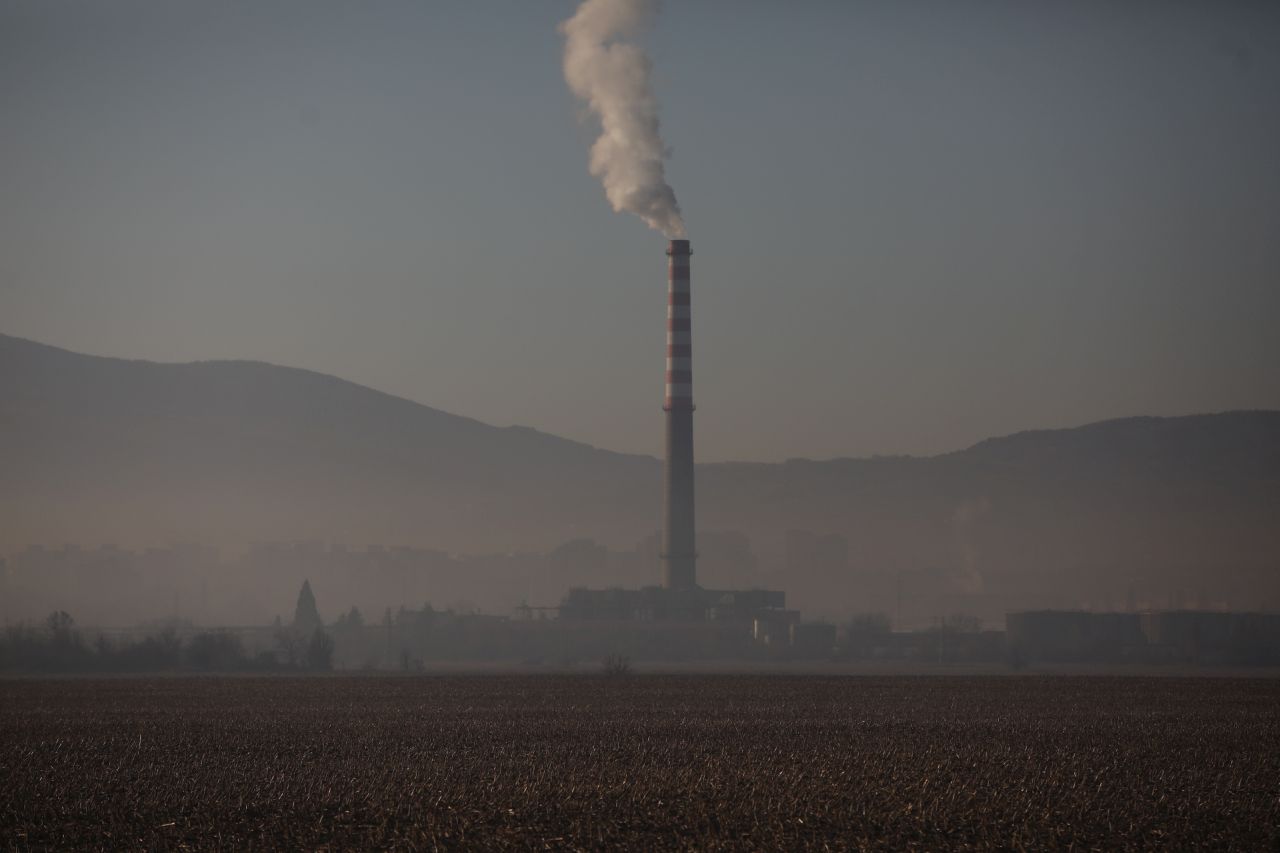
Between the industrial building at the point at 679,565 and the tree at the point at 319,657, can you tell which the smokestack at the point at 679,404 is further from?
the tree at the point at 319,657

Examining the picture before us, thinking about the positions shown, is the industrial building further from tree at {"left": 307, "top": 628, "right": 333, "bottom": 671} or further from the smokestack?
tree at {"left": 307, "top": 628, "right": 333, "bottom": 671}

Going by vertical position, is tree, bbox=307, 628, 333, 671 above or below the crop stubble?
above

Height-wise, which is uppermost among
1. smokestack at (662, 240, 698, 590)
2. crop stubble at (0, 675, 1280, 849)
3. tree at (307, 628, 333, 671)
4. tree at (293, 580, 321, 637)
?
smokestack at (662, 240, 698, 590)

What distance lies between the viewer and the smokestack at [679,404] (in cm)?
8688

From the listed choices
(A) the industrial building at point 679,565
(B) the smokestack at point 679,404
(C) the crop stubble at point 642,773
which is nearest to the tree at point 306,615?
(A) the industrial building at point 679,565

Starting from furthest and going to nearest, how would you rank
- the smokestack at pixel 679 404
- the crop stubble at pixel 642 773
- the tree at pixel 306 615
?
1. the tree at pixel 306 615
2. the smokestack at pixel 679 404
3. the crop stubble at pixel 642 773

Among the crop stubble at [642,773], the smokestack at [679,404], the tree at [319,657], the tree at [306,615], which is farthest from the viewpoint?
the tree at [306,615]

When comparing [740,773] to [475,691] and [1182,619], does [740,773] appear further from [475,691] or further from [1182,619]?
[1182,619]

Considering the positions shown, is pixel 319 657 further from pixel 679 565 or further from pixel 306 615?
pixel 306 615

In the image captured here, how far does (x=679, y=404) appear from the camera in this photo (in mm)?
86812

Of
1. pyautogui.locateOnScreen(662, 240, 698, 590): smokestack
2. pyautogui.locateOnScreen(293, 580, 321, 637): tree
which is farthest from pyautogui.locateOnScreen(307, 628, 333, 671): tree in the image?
pyautogui.locateOnScreen(293, 580, 321, 637): tree

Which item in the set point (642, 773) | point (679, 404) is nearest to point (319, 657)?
point (679, 404)

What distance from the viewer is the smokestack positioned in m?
86.9

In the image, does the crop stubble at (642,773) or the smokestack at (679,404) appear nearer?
the crop stubble at (642,773)
